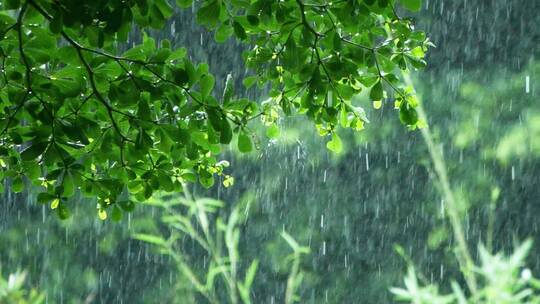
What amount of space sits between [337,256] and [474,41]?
141cm

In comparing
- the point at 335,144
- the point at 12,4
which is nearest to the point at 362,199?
the point at 335,144

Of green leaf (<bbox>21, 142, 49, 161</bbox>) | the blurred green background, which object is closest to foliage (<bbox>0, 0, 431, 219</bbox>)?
green leaf (<bbox>21, 142, 49, 161</bbox>)

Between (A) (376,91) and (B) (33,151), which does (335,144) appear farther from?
(B) (33,151)

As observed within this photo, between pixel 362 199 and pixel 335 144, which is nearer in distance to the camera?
pixel 335 144

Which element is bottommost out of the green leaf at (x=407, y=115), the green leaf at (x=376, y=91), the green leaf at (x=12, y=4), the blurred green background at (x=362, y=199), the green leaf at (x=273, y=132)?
the blurred green background at (x=362, y=199)

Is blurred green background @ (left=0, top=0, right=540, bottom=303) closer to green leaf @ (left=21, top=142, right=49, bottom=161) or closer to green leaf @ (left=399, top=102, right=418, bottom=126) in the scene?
green leaf @ (left=399, top=102, right=418, bottom=126)

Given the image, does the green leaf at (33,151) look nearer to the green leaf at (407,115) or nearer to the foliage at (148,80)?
the foliage at (148,80)

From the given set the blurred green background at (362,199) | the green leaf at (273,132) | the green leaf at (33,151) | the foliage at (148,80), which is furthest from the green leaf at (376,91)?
the blurred green background at (362,199)

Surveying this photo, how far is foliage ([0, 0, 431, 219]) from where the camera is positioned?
3.38 ft

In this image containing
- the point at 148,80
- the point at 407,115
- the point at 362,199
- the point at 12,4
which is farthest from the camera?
the point at 362,199

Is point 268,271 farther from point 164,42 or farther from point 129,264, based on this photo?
point 164,42

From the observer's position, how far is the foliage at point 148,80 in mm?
1029

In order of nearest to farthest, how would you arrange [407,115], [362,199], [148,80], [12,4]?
1. [12,4]
2. [148,80]
3. [407,115]
4. [362,199]

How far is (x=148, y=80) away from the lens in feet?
3.60
